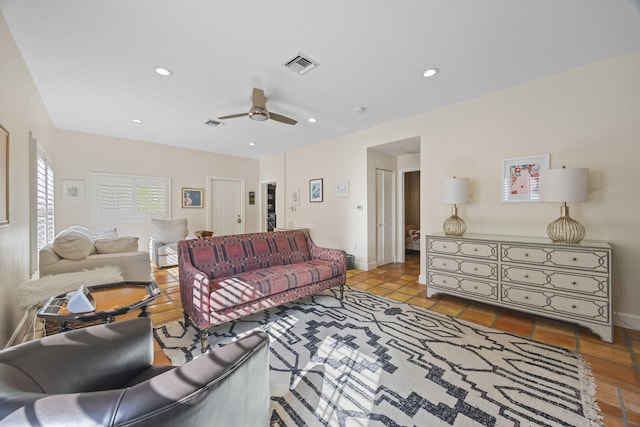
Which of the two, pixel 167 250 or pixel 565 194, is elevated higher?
pixel 565 194

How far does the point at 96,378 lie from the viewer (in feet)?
3.12

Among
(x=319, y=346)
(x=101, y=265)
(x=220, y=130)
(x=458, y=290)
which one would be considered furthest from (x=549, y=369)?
(x=220, y=130)

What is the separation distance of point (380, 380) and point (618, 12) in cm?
322

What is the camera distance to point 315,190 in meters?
5.44

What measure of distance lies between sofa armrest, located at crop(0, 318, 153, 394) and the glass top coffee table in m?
0.48

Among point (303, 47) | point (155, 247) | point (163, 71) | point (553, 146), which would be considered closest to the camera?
point (303, 47)

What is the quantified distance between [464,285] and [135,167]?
627cm

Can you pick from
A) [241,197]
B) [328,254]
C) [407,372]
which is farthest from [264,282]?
[241,197]

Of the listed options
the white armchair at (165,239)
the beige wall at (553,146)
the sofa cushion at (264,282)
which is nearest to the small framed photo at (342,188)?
the beige wall at (553,146)

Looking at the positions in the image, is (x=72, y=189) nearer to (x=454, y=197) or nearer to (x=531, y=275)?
(x=454, y=197)

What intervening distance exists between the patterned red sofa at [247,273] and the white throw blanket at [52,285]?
638 mm

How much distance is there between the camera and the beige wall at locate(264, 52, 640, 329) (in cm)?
235

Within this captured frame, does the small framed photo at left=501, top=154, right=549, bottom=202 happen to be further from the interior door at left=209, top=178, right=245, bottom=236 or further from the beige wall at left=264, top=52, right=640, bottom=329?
the interior door at left=209, top=178, right=245, bottom=236

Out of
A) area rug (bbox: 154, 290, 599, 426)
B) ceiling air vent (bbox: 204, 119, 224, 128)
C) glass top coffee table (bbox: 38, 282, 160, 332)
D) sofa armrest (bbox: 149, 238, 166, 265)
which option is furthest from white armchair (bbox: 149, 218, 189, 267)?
glass top coffee table (bbox: 38, 282, 160, 332)
